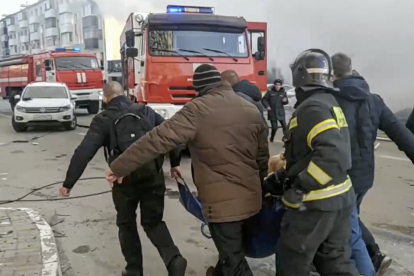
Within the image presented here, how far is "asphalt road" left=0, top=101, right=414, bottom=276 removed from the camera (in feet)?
13.8

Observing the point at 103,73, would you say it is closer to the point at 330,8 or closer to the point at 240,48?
the point at 330,8

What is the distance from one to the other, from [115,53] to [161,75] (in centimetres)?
826

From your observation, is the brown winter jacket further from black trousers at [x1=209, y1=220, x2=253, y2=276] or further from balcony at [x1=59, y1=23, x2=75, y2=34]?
balcony at [x1=59, y1=23, x2=75, y2=34]

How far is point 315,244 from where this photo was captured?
103 inches

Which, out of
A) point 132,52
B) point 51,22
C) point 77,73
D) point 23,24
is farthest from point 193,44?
point 23,24

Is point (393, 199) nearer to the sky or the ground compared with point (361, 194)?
nearer to the ground

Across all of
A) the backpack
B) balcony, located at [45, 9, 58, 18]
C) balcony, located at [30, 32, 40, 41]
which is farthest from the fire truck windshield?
balcony, located at [30, 32, 40, 41]

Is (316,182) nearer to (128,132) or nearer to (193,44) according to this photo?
(128,132)

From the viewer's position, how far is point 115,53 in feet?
54.2

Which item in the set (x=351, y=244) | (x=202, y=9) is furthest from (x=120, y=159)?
(x=202, y=9)

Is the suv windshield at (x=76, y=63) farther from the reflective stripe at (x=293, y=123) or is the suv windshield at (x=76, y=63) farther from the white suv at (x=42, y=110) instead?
the reflective stripe at (x=293, y=123)

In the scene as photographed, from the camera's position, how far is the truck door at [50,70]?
20172 mm

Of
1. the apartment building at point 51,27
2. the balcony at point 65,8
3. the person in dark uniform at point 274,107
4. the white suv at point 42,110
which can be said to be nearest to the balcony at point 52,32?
the apartment building at point 51,27

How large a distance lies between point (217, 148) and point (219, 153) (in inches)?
1.4
